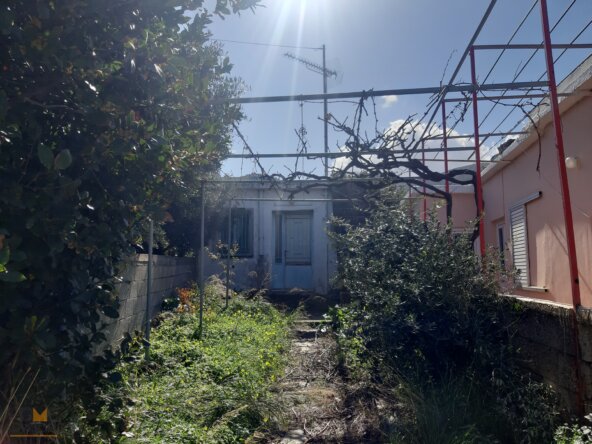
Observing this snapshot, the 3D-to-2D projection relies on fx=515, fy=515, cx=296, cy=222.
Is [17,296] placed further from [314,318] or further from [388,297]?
[314,318]

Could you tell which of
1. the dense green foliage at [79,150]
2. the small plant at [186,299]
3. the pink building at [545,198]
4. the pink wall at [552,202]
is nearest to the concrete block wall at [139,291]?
the small plant at [186,299]

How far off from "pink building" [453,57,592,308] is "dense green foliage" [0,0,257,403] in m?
3.76

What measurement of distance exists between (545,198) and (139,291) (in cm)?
528

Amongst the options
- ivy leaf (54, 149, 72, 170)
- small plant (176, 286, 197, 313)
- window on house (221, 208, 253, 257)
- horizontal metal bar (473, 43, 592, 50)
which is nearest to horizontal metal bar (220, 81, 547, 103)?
horizontal metal bar (473, 43, 592, 50)

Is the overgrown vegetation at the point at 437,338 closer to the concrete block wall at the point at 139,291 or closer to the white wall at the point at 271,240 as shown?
the concrete block wall at the point at 139,291

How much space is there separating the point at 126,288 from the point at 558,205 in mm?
5175

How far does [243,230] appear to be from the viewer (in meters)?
13.6

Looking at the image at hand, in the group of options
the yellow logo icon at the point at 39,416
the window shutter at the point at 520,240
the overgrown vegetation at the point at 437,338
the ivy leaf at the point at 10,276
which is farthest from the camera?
the window shutter at the point at 520,240

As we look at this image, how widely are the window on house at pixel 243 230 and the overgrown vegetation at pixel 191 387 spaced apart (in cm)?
564

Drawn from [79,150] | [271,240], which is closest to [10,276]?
[79,150]

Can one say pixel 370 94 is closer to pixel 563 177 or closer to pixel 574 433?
pixel 563 177

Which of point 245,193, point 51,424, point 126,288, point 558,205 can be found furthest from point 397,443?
point 245,193

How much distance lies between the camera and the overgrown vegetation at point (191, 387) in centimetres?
281

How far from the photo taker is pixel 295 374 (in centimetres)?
607
